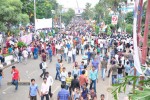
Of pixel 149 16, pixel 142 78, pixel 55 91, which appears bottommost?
pixel 55 91

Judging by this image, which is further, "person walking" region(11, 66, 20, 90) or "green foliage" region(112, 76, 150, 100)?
"person walking" region(11, 66, 20, 90)

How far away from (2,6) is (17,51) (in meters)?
3.16

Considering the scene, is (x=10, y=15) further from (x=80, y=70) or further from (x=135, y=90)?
(x=135, y=90)

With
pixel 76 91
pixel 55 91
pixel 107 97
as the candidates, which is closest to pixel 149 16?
pixel 76 91

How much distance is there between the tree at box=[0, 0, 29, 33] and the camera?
973 inches

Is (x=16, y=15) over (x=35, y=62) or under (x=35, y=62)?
over

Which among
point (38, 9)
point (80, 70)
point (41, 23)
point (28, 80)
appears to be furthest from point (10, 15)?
point (38, 9)

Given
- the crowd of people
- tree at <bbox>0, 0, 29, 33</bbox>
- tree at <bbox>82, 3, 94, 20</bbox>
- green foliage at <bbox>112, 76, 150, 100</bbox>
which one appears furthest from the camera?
tree at <bbox>82, 3, 94, 20</bbox>

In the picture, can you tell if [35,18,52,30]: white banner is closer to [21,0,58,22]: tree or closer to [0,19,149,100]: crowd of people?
[21,0,58,22]: tree

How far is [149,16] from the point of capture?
532 cm

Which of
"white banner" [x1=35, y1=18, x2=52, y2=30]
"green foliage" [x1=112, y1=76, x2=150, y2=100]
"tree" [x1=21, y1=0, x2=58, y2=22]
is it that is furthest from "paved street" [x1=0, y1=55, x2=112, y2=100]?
"tree" [x1=21, y1=0, x2=58, y2=22]

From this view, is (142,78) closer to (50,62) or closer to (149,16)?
(149,16)

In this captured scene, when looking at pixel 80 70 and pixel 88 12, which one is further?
pixel 88 12

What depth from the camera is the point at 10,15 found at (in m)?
25.6
